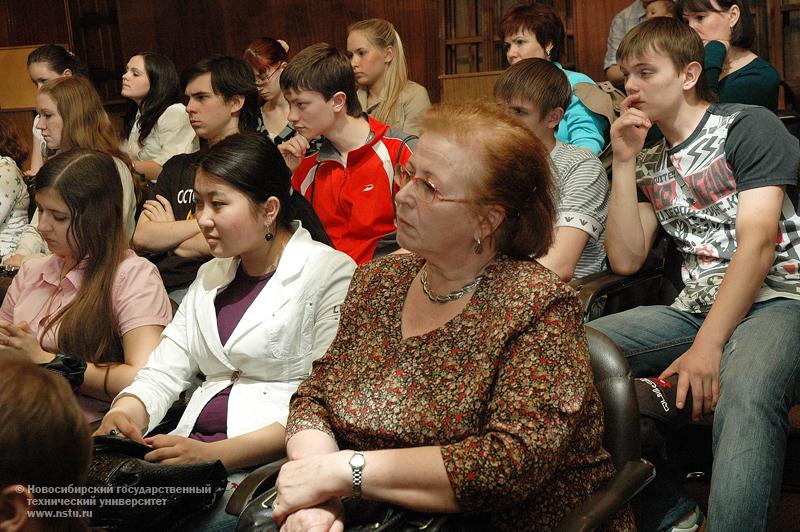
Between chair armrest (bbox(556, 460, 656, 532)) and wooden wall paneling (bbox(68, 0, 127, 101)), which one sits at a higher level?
wooden wall paneling (bbox(68, 0, 127, 101))

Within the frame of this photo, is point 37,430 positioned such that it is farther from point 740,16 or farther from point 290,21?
point 290,21

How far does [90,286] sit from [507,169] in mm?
1270

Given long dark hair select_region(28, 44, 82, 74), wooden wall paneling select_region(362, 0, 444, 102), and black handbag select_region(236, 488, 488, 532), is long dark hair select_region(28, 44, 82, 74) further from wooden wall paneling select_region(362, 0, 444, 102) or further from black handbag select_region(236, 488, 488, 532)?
black handbag select_region(236, 488, 488, 532)

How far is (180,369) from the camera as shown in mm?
2121

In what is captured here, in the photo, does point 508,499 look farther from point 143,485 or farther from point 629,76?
point 629,76

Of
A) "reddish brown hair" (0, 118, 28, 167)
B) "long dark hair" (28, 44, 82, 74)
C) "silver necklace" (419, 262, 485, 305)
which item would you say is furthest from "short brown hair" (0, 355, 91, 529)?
"long dark hair" (28, 44, 82, 74)

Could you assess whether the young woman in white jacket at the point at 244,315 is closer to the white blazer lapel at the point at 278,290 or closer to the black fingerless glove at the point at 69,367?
the white blazer lapel at the point at 278,290

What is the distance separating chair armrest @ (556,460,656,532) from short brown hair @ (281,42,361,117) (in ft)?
6.32

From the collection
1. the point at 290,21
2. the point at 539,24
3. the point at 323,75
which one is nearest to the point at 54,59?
the point at 290,21

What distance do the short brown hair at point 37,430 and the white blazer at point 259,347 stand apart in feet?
2.65

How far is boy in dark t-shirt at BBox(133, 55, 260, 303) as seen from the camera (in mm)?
3117

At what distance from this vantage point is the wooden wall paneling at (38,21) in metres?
6.67

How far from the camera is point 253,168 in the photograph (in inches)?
84.6

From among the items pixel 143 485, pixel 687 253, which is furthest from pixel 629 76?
pixel 143 485
